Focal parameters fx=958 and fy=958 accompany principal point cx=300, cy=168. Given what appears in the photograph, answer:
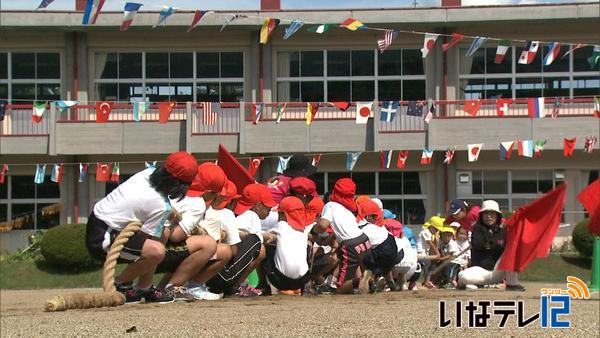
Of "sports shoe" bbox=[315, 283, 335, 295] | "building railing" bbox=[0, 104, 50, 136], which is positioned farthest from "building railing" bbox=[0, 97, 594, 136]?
"sports shoe" bbox=[315, 283, 335, 295]

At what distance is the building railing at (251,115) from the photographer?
1101 inches

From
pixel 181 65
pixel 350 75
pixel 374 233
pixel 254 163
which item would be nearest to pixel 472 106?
pixel 350 75

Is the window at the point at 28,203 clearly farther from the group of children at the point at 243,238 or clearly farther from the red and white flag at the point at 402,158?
the group of children at the point at 243,238

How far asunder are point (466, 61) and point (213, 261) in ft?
67.4

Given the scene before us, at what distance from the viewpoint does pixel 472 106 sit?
86.6 feet

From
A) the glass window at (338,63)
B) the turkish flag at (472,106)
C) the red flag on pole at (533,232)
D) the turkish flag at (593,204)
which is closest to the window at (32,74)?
the glass window at (338,63)

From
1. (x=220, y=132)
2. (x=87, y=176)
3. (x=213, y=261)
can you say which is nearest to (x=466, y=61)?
(x=220, y=132)

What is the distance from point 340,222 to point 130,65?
18920 mm

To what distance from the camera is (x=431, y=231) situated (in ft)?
49.3

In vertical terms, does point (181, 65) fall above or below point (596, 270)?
above

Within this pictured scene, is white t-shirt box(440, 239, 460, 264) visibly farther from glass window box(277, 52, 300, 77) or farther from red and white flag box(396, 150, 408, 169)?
glass window box(277, 52, 300, 77)

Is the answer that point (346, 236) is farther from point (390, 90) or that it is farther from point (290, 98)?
point (290, 98)

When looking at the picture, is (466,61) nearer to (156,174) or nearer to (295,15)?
(295,15)

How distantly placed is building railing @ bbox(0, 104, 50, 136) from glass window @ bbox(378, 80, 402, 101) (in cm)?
993
